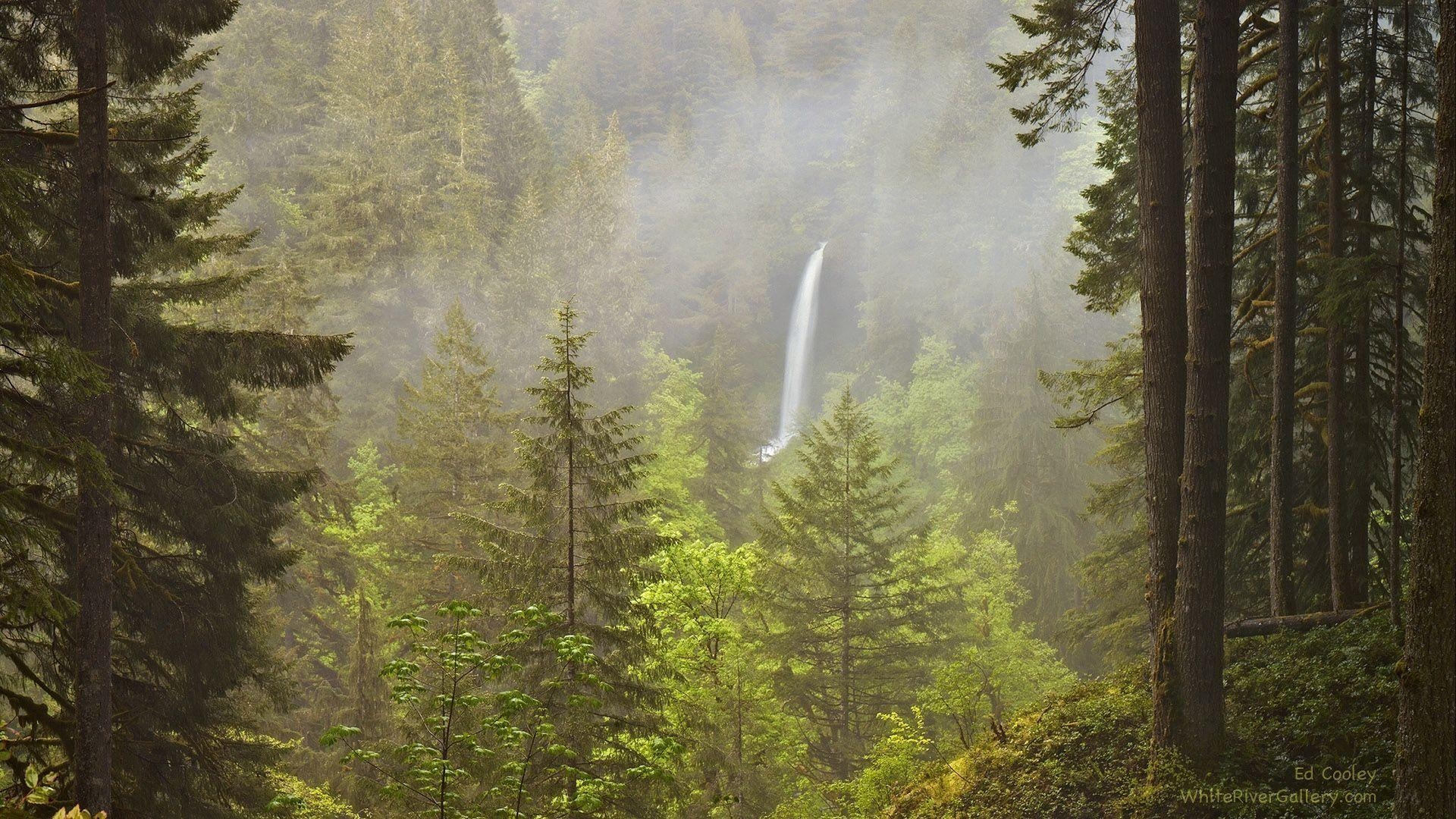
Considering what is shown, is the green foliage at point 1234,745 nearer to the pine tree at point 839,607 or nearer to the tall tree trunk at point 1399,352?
the tall tree trunk at point 1399,352

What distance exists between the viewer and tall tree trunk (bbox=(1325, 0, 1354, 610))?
371 inches

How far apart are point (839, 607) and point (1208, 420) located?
14015 mm

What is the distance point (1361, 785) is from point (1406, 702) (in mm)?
2256

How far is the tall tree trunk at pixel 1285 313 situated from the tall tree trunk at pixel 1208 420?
7.28 feet

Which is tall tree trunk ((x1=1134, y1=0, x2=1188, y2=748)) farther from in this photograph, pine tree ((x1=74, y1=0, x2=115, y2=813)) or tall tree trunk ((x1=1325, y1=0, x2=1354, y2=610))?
pine tree ((x1=74, y1=0, x2=115, y2=813))

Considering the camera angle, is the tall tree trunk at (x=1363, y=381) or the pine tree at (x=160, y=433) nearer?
the pine tree at (x=160, y=433)

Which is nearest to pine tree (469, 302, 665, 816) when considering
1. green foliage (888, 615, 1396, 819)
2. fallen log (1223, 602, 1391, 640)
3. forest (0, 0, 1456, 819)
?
forest (0, 0, 1456, 819)

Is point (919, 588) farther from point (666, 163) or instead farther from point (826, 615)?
point (666, 163)

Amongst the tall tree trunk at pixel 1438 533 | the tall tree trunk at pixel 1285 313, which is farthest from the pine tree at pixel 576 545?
the tall tree trunk at pixel 1438 533

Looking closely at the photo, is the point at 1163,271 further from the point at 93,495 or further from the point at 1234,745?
the point at 93,495

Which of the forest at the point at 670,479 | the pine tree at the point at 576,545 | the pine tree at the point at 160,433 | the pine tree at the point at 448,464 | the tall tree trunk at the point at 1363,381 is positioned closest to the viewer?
the forest at the point at 670,479

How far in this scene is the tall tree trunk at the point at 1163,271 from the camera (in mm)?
7848

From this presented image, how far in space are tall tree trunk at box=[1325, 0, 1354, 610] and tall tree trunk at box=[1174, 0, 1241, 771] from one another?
98.1 inches

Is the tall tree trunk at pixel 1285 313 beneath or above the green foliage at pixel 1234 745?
above
